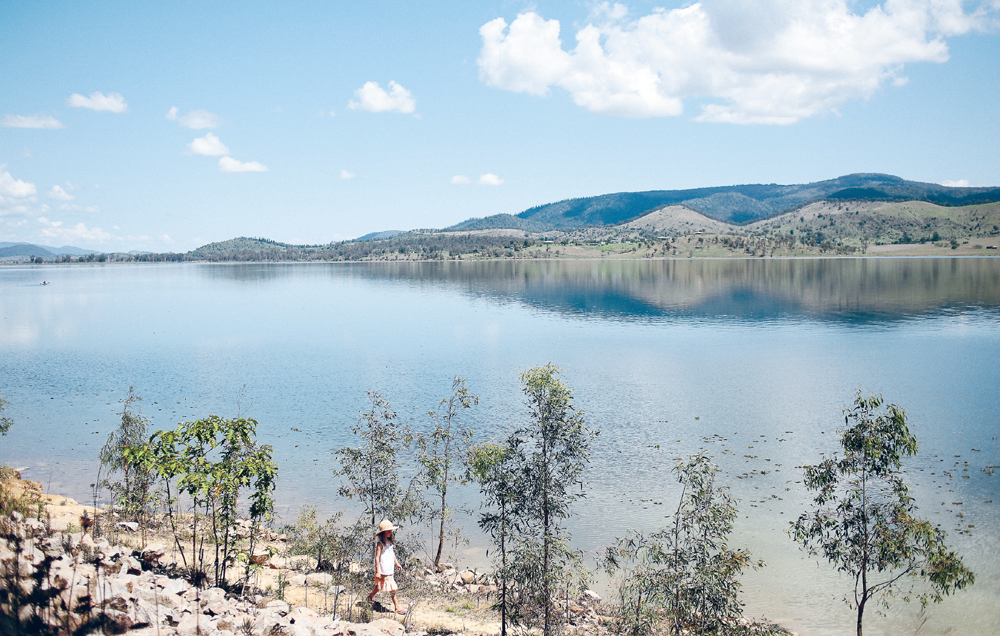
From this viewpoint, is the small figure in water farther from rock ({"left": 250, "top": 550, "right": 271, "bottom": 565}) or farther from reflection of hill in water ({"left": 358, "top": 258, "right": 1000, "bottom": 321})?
reflection of hill in water ({"left": 358, "top": 258, "right": 1000, "bottom": 321})

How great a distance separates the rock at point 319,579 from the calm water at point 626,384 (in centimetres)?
686

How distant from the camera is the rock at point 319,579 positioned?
20.5m

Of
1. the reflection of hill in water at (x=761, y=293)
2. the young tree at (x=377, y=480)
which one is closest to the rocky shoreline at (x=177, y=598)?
the young tree at (x=377, y=480)

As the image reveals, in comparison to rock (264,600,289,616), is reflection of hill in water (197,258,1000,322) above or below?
above

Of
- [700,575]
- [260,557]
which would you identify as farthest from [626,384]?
[260,557]

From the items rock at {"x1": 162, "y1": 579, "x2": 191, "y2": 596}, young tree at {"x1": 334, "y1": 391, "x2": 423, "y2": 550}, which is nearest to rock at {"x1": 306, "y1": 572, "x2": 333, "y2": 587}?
young tree at {"x1": 334, "y1": 391, "x2": 423, "y2": 550}

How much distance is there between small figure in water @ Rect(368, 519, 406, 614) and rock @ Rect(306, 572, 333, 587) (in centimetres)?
250

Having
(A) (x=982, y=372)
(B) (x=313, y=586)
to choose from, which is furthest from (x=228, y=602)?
(A) (x=982, y=372)

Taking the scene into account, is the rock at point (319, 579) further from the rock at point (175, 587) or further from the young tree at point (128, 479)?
the young tree at point (128, 479)

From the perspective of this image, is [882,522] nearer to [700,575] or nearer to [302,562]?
[700,575]

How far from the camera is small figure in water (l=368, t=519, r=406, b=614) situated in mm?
18703

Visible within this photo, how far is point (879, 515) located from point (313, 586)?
17.6 metres

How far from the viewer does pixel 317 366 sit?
64.2 meters

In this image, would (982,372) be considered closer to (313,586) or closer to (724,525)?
(724,525)
